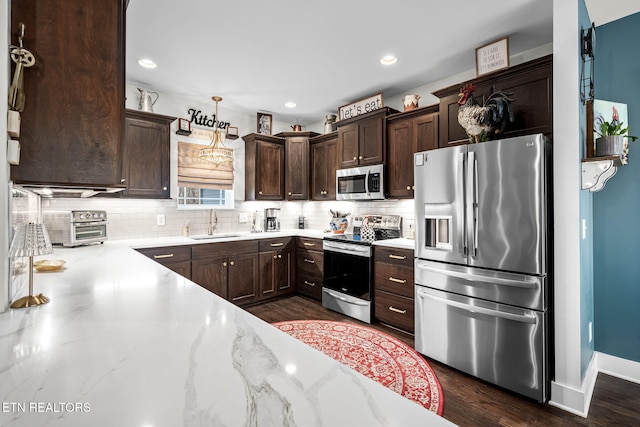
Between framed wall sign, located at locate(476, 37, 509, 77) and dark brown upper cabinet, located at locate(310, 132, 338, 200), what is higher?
framed wall sign, located at locate(476, 37, 509, 77)

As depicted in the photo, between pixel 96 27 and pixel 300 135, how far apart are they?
3568 mm

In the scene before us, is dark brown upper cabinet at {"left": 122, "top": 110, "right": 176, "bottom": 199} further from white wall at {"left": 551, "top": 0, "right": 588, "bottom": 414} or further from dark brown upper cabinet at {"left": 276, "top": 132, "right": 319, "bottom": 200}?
white wall at {"left": 551, "top": 0, "right": 588, "bottom": 414}

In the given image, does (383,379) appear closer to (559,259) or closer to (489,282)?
(489,282)

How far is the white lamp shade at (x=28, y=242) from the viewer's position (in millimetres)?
1066

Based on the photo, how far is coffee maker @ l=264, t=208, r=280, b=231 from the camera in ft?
15.7

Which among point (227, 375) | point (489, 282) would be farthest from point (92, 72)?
point (489, 282)

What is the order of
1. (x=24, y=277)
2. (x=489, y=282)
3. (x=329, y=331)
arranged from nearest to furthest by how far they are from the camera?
(x=24, y=277) → (x=489, y=282) → (x=329, y=331)

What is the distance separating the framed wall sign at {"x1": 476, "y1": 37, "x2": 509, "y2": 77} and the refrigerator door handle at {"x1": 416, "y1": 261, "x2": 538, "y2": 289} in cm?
172

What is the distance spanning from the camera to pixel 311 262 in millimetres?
4246

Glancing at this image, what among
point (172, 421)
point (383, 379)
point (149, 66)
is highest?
point (149, 66)

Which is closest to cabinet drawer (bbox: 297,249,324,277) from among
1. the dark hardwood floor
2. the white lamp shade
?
the dark hardwood floor

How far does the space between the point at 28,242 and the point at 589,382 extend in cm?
328

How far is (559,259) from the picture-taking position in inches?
80.1

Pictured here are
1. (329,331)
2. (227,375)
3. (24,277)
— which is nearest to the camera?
(227,375)
